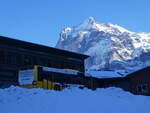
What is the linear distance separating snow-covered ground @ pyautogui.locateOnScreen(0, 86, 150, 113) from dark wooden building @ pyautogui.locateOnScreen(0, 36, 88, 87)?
1054 inches

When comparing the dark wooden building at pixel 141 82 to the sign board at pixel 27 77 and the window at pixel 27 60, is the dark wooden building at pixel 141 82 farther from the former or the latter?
the sign board at pixel 27 77

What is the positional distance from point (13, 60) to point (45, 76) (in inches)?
665

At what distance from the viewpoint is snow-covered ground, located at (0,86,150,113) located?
1529 cm

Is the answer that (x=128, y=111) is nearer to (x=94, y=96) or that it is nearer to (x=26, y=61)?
(x=94, y=96)

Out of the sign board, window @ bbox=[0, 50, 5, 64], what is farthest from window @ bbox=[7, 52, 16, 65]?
the sign board

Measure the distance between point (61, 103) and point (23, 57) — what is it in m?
33.2

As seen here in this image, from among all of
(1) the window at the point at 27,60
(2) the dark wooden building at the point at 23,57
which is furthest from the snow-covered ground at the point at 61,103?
(1) the window at the point at 27,60

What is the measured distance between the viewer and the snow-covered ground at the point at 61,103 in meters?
15.3

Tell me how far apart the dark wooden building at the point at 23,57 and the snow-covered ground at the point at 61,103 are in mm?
26781

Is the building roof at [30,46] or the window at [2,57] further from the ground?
the building roof at [30,46]

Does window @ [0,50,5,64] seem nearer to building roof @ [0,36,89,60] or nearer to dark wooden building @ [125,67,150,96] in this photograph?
building roof @ [0,36,89,60]

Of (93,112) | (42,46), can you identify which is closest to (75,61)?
(42,46)

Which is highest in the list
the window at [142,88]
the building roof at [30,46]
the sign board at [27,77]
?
the building roof at [30,46]

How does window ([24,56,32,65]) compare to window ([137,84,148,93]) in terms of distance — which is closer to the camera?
window ([137,84,148,93])
